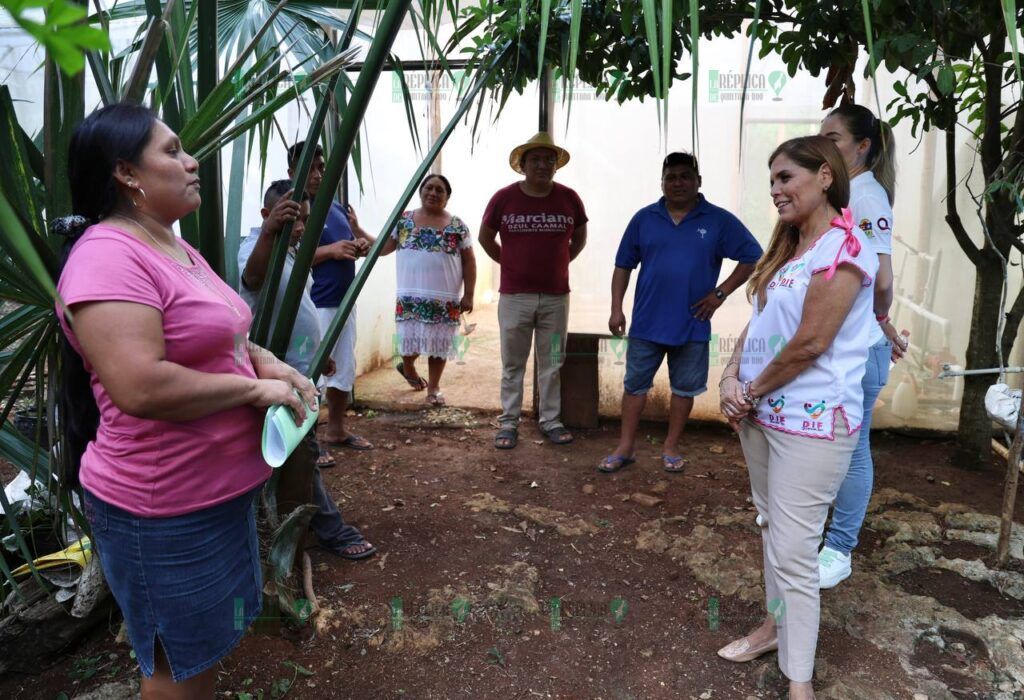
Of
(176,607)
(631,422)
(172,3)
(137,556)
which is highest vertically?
(172,3)

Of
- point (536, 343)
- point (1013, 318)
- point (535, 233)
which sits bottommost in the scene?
point (536, 343)

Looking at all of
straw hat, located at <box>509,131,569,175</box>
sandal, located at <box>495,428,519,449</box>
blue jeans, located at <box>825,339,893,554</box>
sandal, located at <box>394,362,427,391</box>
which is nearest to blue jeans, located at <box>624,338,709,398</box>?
sandal, located at <box>495,428,519,449</box>

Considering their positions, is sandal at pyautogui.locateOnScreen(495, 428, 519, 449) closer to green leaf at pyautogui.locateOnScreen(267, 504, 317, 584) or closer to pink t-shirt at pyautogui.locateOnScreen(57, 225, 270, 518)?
green leaf at pyautogui.locateOnScreen(267, 504, 317, 584)

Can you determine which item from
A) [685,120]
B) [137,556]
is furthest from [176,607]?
[685,120]

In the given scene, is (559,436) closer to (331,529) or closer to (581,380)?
(581,380)

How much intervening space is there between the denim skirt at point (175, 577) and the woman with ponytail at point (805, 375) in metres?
1.23

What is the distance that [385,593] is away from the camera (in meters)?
2.54

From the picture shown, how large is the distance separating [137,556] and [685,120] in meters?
3.64

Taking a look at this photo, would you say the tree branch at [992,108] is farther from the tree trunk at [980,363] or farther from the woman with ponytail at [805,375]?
the woman with ponytail at [805,375]

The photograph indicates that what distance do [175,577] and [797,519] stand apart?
1373mm

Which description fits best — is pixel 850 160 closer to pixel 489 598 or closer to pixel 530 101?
pixel 489 598

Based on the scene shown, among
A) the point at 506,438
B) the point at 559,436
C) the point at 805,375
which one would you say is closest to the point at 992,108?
the point at 805,375

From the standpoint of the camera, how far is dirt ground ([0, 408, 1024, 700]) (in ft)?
6.97

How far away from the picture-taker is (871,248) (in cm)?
225
